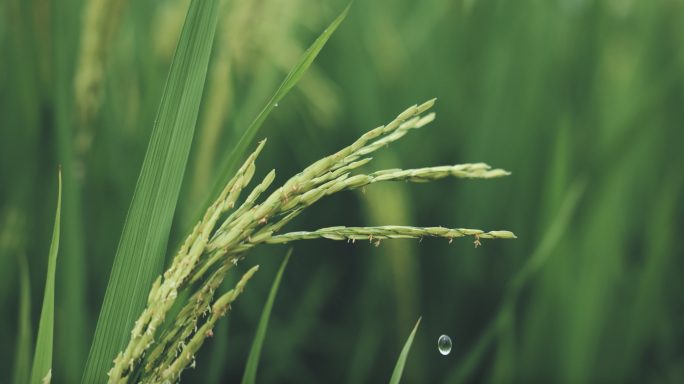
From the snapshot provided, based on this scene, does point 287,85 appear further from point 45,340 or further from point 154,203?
point 45,340

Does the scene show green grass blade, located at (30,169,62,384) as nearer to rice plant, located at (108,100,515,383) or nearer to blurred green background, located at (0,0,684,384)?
rice plant, located at (108,100,515,383)

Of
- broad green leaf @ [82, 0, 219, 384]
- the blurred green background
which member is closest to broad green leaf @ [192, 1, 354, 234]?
broad green leaf @ [82, 0, 219, 384]

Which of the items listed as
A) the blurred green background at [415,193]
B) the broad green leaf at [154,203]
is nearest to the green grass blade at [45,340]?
the broad green leaf at [154,203]

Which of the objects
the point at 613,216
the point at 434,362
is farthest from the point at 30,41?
the point at 613,216

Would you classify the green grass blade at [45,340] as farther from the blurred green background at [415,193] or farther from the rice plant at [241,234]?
the blurred green background at [415,193]

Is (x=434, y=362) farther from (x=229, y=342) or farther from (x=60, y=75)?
(x=60, y=75)

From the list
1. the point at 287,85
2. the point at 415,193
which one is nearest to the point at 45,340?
the point at 287,85
